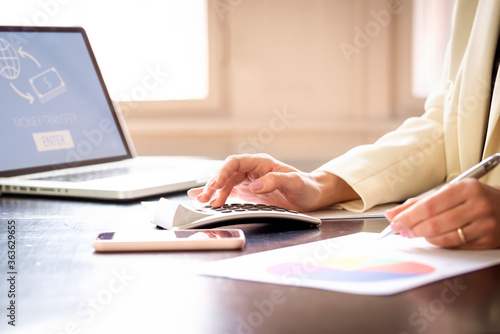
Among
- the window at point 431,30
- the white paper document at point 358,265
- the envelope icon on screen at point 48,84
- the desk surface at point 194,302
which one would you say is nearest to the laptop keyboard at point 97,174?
the envelope icon on screen at point 48,84

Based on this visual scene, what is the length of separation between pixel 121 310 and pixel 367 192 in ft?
2.16

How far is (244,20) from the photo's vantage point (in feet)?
7.52

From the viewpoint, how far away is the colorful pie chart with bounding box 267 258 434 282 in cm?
61

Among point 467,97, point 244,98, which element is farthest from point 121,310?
point 244,98

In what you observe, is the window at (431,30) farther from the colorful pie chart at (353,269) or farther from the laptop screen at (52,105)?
the colorful pie chart at (353,269)

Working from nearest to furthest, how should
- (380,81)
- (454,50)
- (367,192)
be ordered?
1. (367,192)
2. (454,50)
3. (380,81)

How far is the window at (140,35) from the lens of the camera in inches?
93.0

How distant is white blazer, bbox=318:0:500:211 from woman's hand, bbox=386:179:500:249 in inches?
13.4

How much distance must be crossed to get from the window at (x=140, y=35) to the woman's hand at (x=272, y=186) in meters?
1.28

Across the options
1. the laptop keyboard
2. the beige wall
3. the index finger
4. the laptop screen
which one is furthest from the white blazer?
the beige wall

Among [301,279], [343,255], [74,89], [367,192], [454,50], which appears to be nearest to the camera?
[301,279]

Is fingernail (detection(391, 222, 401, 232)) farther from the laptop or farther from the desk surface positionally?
the laptop

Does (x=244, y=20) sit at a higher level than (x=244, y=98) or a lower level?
higher

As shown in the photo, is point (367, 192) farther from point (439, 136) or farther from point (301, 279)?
point (301, 279)
